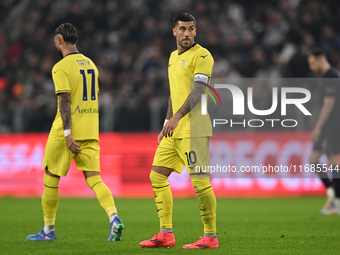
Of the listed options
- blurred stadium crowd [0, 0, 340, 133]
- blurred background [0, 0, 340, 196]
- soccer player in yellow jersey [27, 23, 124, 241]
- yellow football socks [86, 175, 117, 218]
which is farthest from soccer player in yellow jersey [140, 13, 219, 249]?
blurred stadium crowd [0, 0, 340, 133]

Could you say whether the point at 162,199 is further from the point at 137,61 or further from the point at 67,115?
the point at 137,61

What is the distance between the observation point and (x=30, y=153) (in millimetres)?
11289

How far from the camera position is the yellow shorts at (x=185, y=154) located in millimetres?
4688

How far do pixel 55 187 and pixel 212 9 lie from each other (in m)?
10.8

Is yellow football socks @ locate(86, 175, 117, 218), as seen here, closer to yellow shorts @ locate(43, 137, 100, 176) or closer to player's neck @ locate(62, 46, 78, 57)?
yellow shorts @ locate(43, 137, 100, 176)

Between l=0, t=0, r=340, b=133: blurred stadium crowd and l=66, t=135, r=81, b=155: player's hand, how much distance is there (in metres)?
6.15

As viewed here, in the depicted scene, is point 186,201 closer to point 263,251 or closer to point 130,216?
point 130,216

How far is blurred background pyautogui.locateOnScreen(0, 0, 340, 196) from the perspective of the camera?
11219 millimetres

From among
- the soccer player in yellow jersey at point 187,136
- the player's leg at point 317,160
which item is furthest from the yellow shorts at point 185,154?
the player's leg at point 317,160

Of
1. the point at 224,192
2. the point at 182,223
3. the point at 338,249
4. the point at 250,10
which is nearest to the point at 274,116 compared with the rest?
the point at 224,192

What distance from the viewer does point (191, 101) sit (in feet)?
15.3

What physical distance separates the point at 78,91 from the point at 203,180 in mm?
1687

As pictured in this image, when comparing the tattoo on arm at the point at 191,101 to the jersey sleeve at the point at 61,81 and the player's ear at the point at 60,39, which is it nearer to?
the jersey sleeve at the point at 61,81

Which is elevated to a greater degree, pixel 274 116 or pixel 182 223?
pixel 274 116
